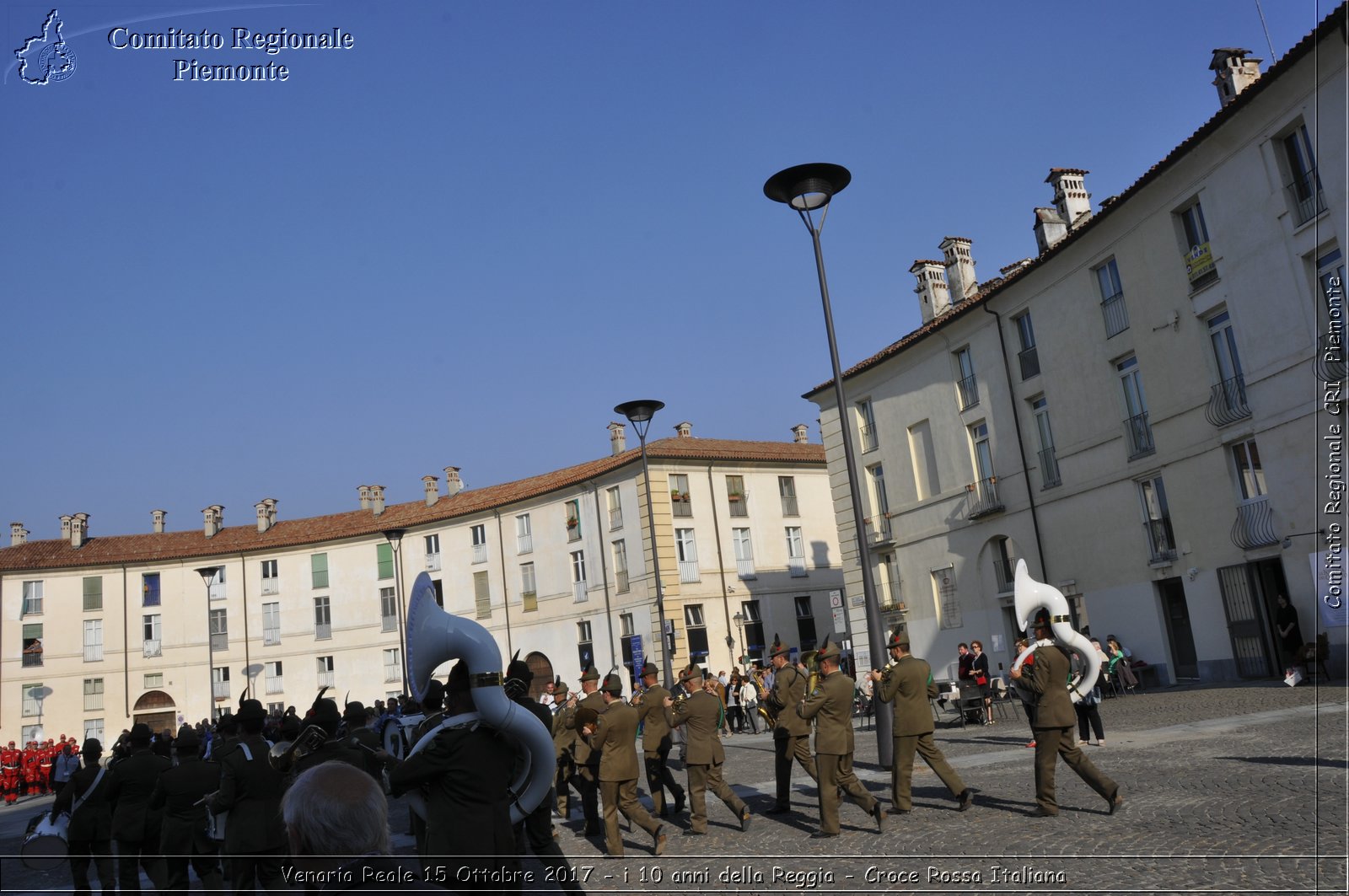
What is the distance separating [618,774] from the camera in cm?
1034

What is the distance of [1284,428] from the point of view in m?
19.4

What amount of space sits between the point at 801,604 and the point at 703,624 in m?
5.69

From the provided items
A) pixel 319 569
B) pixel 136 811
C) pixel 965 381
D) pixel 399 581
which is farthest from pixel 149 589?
pixel 136 811

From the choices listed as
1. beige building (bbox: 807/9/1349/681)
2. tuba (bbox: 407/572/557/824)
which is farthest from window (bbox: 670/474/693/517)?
tuba (bbox: 407/572/557/824)

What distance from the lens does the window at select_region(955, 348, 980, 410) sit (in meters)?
29.7

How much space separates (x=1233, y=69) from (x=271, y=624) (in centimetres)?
5203

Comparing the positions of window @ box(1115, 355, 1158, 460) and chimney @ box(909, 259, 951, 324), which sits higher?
chimney @ box(909, 259, 951, 324)

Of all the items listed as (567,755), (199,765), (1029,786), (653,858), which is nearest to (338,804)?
(199,765)

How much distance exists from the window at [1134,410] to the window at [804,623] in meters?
25.8

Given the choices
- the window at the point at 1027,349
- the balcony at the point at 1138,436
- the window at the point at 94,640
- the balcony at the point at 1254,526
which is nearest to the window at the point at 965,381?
the window at the point at 1027,349

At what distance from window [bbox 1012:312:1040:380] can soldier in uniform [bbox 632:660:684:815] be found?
1867cm

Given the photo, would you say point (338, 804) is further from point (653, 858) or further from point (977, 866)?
point (653, 858)

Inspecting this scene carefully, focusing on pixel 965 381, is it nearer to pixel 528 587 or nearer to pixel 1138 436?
pixel 1138 436

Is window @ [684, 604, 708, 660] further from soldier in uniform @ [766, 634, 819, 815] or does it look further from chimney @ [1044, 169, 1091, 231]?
soldier in uniform @ [766, 634, 819, 815]
